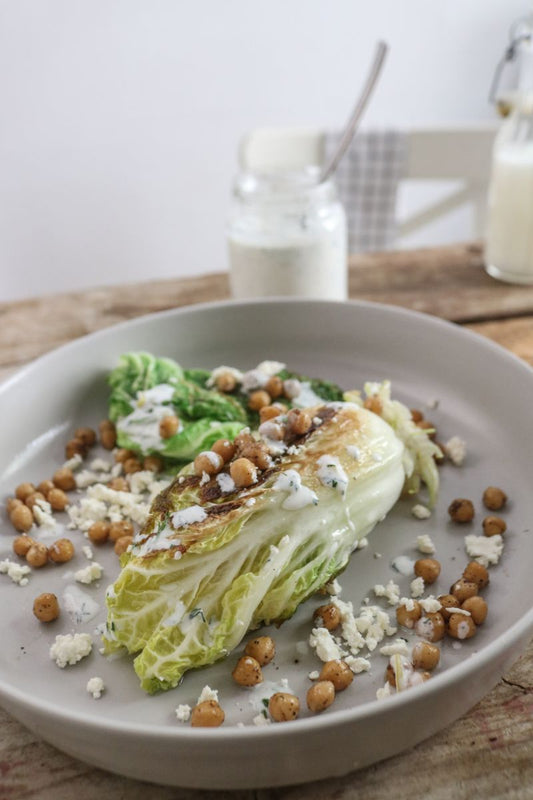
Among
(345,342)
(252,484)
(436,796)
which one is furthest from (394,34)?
(436,796)

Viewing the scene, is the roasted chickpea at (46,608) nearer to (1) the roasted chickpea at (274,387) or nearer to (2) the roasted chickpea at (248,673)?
(2) the roasted chickpea at (248,673)

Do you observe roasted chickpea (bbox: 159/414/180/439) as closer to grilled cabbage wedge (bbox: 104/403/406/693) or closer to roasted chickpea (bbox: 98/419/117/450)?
roasted chickpea (bbox: 98/419/117/450)

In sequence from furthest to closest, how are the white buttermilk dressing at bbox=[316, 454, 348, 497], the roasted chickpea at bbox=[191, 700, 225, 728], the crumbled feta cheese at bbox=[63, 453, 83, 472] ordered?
the crumbled feta cheese at bbox=[63, 453, 83, 472] → the white buttermilk dressing at bbox=[316, 454, 348, 497] → the roasted chickpea at bbox=[191, 700, 225, 728]

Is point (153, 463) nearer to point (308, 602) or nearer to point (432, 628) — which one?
point (308, 602)

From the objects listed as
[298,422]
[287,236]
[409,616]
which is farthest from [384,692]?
[287,236]

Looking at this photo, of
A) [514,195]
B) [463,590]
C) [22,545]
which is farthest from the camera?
[514,195]

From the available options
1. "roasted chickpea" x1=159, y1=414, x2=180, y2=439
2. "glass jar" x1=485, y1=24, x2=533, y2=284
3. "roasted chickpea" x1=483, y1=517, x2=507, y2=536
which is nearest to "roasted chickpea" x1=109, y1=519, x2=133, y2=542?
"roasted chickpea" x1=159, y1=414, x2=180, y2=439

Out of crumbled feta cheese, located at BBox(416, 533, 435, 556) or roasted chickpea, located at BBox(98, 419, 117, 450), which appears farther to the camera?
roasted chickpea, located at BBox(98, 419, 117, 450)
